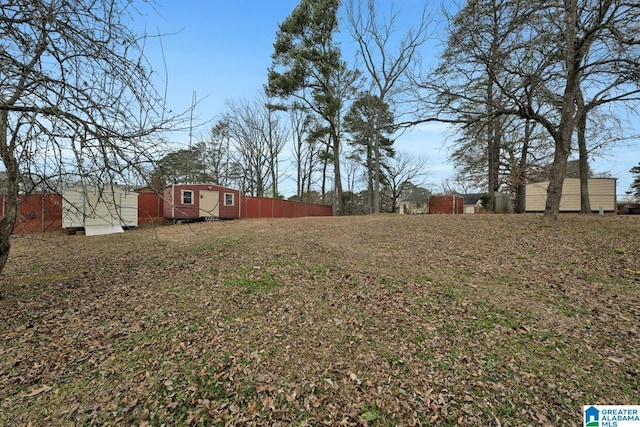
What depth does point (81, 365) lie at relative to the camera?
2.37 meters

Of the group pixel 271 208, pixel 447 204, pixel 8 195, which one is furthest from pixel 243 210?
pixel 8 195

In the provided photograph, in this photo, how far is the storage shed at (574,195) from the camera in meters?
13.1

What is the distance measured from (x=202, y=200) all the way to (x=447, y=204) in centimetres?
1706

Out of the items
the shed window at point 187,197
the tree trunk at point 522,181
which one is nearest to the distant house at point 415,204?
the tree trunk at point 522,181

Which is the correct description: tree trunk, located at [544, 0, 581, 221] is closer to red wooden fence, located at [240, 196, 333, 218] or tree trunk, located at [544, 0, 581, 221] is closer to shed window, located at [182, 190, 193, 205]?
shed window, located at [182, 190, 193, 205]

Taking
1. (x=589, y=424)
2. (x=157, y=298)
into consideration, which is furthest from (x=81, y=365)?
(x=589, y=424)

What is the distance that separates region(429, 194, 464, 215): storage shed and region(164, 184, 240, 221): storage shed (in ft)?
48.0

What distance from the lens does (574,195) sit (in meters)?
13.4

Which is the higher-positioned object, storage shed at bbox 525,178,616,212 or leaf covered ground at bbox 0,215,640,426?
storage shed at bbox 525,178,616,212

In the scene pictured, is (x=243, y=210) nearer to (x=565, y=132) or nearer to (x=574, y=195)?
(x=565, y=132)

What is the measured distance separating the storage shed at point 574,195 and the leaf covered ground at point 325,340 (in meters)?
10.4

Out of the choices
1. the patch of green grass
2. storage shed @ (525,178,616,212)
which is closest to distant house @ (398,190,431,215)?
→ storage shed @ (525,178,616,212)

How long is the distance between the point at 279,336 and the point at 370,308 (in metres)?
1.15

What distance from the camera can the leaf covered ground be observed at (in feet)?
6.51
